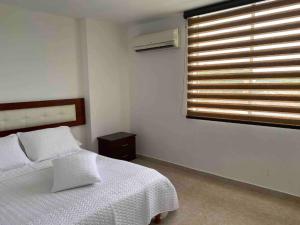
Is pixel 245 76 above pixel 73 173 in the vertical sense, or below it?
above

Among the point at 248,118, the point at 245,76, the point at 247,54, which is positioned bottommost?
the point at 248,118

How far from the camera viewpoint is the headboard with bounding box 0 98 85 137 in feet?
9.40

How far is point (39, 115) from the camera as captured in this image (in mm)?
3139

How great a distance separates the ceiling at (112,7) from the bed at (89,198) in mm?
1870

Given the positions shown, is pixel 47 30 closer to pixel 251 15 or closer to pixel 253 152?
pixel 251 15

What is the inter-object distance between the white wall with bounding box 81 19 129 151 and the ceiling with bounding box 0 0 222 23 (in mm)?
343

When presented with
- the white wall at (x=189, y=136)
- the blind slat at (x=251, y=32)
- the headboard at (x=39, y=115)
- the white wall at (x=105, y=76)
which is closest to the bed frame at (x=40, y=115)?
the headboard at (x=39, y=115)

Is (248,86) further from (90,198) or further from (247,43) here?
(90,198)

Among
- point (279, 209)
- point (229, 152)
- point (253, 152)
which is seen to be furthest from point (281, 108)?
point (279, 209)

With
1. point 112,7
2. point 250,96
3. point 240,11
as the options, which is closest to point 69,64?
point 112,7

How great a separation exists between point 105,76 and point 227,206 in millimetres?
2586

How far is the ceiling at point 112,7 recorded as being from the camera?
9.06ft

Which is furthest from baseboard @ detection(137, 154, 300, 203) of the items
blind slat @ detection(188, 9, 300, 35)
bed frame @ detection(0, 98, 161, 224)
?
blind slat @ detection(188, 9, 300, 35)

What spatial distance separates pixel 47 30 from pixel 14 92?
3.16 ft
